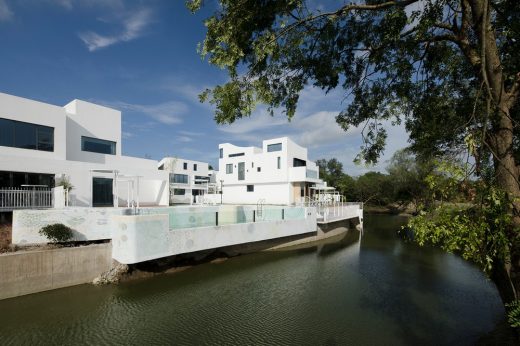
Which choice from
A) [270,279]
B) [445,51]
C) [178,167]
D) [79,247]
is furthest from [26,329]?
[178,167]

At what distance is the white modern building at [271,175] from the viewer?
3111cm

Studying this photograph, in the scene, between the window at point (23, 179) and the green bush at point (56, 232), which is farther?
the window at point (23, 179)

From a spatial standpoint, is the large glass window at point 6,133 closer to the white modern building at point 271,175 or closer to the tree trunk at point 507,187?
the white modern building at point 271,175

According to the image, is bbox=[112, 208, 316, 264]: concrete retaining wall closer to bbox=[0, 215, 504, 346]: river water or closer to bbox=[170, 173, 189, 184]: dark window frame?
bbox=[0, 215, 504, 346]: river water

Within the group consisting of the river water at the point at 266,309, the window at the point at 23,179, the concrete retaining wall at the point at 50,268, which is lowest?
the river water at the point at 266,309

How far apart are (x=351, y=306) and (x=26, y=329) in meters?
9.83

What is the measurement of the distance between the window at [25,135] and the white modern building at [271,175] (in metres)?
17.5

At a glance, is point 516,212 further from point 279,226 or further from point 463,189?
point 279,226

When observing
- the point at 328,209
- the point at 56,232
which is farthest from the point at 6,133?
the point at 328,209

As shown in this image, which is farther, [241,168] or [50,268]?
[241,168]

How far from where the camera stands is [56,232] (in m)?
11.8

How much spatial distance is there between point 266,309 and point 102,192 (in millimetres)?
15127

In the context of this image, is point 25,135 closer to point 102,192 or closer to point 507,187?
point 102,192

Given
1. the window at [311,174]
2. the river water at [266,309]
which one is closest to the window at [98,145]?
the river water at [266,309]
